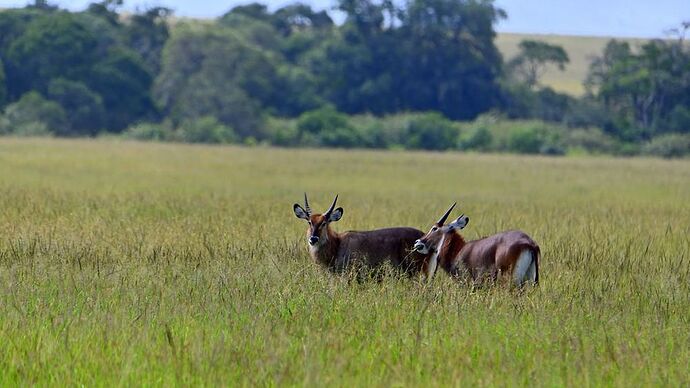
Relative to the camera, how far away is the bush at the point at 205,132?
48.6m

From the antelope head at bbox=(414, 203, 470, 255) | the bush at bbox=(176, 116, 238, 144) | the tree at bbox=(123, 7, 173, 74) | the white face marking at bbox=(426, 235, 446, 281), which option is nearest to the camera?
the antelope head at bbox=(414, 203, 470, 255)

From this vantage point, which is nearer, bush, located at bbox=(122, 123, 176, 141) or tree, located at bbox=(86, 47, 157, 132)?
bush, located at bbox=(122, 123, 176, 141)

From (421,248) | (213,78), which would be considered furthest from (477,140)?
(421,248)

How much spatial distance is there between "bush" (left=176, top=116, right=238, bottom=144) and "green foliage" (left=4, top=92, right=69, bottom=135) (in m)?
4.91

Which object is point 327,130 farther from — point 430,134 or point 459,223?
point 459,223

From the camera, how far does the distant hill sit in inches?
3760

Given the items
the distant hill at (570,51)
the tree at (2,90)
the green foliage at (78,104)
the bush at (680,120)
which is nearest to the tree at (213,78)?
the green foliage at (78,104)

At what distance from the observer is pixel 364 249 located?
8.70 meters

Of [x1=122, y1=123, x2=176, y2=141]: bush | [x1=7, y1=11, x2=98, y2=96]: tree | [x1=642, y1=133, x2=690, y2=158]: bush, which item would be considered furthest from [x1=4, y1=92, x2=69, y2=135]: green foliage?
[x1=642, y1=133, x2=690, y2=158]: bush

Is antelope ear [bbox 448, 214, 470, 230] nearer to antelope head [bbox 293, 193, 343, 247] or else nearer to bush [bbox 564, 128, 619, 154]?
antelope head [bbox 293, 193, 343, 247]

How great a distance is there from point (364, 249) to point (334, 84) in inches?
2144

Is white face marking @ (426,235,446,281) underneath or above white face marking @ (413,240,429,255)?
underneath

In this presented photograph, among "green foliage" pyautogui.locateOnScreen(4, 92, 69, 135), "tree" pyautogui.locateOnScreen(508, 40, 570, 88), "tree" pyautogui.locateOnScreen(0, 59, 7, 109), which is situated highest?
"tree" pyautogui.locateOnScreen(508, 40, 570, 88)

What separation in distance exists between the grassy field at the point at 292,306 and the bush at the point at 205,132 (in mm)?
33556
